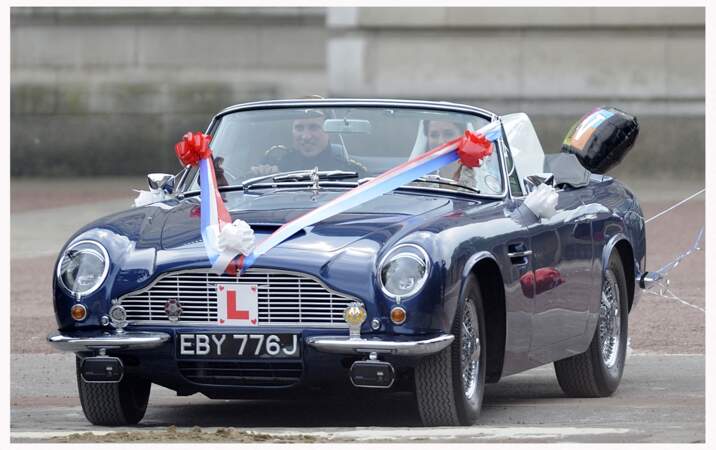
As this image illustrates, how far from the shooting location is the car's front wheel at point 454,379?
728 cm

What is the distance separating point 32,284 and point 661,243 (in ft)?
20.4

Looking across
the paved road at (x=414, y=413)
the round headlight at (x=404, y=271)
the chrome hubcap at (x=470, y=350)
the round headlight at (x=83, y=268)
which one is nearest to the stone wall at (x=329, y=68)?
the paved road at (x=414, y=413)

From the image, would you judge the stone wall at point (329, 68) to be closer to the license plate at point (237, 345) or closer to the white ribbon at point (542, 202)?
the white ribbon at point (542, 202)

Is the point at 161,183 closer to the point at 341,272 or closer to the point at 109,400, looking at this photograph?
the point at 109,400

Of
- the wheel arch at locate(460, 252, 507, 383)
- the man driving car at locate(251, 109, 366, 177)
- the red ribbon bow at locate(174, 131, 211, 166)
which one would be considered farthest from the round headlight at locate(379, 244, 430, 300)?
the red ribbon bow at locate(174, 131, 211, 166)

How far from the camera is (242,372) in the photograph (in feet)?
24.1

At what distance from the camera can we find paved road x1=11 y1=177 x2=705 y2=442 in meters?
7.20

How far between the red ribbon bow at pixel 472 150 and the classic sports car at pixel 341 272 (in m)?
0.02

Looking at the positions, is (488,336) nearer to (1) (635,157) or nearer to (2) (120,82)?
(1) (635,157)

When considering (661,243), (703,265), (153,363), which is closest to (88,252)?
(153,363)

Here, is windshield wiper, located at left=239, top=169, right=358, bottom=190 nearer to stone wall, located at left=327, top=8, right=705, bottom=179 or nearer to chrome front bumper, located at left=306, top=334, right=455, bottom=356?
chrome front bumper, located at left=306, top=334, right=455, bottom=356

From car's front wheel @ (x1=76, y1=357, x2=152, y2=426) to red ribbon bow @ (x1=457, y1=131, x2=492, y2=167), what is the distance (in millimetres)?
1916
